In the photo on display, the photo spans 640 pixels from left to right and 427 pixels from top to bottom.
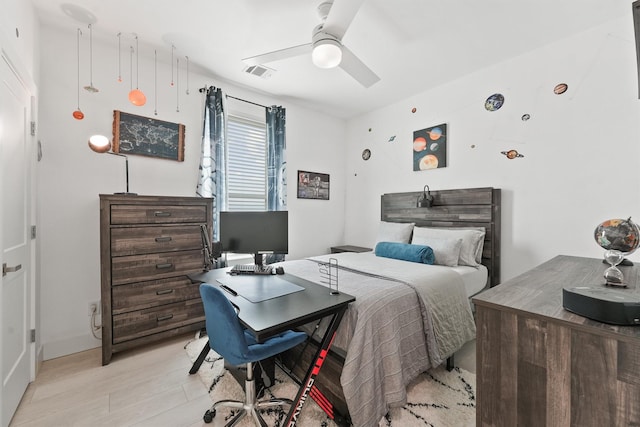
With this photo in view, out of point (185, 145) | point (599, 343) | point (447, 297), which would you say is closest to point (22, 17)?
point (185, 145)

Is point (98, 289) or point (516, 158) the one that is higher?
point (516, 158)

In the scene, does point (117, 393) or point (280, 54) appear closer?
point (117, 393)

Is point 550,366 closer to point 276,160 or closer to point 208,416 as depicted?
point 208,416

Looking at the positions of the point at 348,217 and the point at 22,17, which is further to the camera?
the point at 348,217

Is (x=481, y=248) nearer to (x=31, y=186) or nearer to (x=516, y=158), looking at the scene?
(x=516, y=158)

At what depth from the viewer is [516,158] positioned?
2.72m

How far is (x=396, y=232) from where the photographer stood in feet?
10.9

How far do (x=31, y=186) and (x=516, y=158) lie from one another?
4182 mm

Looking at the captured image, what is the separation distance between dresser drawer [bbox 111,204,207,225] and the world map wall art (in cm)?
264

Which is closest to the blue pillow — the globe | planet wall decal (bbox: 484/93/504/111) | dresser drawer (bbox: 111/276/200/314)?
the globe

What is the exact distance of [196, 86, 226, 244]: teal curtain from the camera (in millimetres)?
2967

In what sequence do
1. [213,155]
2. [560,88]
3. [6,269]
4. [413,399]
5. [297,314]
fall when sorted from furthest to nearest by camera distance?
[213,155]
[560,88]
[413,399]
[6,269]
[297,314]

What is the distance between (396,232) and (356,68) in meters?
1.92

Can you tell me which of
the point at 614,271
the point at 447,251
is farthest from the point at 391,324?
the point at 447,251
